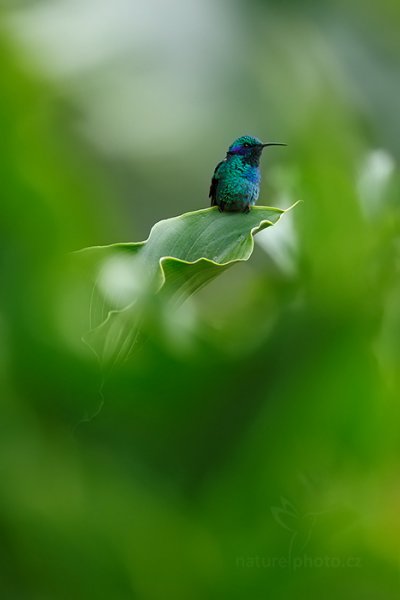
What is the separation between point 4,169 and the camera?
222 millimetres

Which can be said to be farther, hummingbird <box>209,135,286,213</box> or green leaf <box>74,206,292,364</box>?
hummingbird <box>209,135,286,213</box>

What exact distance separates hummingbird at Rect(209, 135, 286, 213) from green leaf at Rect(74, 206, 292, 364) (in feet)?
0.93

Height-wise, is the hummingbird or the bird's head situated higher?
the bird's head

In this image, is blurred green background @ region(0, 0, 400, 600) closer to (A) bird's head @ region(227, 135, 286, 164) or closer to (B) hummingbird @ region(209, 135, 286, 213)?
(B) hummingbird @ region(209, 135, 286, 213)

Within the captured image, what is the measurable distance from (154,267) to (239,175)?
27.1 inches

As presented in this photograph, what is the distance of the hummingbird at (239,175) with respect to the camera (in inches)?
39.5

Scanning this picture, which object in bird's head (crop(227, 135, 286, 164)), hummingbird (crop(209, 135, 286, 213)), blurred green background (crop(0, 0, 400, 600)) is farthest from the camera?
bird's head (crop(227, 135, 286, 164))

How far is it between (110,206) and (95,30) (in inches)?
86.5

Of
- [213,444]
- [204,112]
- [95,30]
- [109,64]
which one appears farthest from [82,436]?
[204,112]

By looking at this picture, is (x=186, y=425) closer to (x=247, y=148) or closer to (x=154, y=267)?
(x=154, y=267)

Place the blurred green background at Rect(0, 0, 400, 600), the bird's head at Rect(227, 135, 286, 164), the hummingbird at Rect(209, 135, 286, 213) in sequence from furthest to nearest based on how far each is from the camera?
the bird's head at Rect(227, 135, 286, 164) < the hummingbird at Rect(209, 135, 286, 213) < the blurred green background at Rect(0, 0, 400, 600)

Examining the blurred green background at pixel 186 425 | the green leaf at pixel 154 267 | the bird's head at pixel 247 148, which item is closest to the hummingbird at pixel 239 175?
the bird's head at pixel 247 148

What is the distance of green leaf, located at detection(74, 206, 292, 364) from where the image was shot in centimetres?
26

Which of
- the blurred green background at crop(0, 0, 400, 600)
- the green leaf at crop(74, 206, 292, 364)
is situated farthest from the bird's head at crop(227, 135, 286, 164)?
the blurred green background at crop(0, 0, 400, 600)
